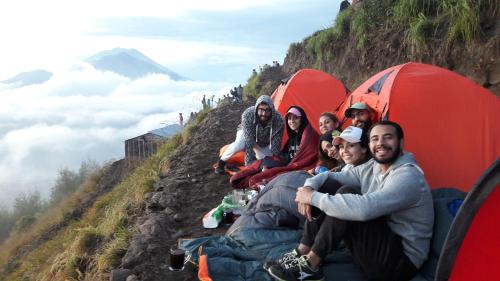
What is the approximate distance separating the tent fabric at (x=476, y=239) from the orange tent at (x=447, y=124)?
2.07 m

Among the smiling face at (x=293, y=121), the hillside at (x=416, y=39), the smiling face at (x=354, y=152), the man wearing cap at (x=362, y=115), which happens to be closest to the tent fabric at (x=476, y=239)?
the smiling face at (x=354, y=152)

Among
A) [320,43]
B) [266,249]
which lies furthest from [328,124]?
[320,43]

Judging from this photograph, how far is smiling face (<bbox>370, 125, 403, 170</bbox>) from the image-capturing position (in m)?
2.99

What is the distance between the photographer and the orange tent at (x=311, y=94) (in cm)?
784

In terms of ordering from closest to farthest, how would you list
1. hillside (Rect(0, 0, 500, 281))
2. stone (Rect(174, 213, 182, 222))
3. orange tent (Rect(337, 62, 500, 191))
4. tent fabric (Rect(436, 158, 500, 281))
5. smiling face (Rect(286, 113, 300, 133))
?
1. tent fabric (Rect(436, 158, 500, 281))
2. orange tent (Rect(337, 62, 500, 191))
3. hillside (Rect(0, 0, 500, 281))
4. stone (Rect(174, 213, 182, 222))
5. smiling face (Rect(286, 113, 300, 133))

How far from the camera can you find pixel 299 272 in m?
3.03

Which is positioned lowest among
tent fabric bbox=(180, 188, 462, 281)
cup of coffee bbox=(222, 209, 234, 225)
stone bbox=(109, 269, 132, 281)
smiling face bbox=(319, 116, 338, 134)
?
stone bbox=(109, 269, 132, 281)

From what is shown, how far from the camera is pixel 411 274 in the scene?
2939 millimetres

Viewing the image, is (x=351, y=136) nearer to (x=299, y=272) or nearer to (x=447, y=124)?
(x=447, y=124)

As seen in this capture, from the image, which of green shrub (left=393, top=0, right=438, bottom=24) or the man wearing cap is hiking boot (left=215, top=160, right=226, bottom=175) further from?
green shrub (left=393, top=0, right=438, bottom=24)

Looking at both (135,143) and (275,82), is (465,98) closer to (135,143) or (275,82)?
(275,82)

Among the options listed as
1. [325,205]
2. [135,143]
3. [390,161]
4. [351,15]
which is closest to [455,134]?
[390,161]

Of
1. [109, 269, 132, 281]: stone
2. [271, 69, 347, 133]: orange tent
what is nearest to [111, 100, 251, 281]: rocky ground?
[109, 269, 132, 281]: stone

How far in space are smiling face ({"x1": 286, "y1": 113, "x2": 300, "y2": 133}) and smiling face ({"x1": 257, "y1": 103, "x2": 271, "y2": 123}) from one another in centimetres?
42
